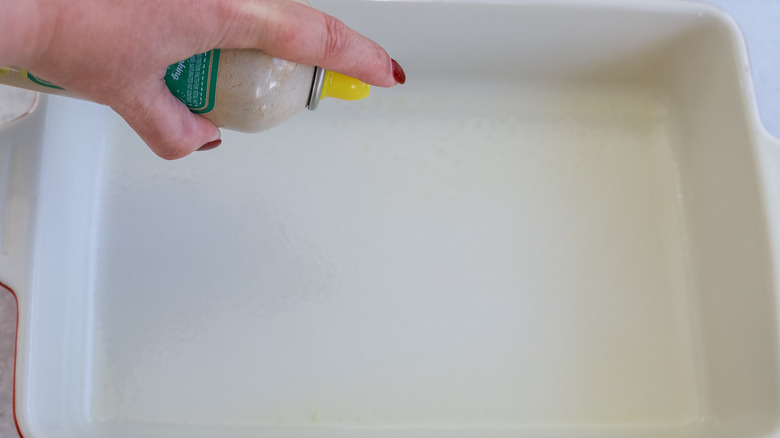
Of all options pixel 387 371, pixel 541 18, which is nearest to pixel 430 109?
pixel 541 18

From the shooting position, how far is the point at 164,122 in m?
0.51

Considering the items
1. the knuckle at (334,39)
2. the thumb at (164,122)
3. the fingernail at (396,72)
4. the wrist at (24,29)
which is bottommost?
the thumb at (164,122)

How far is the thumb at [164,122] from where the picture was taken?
0.48 metres

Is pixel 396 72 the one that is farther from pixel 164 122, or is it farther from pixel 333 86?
pixel 164 122

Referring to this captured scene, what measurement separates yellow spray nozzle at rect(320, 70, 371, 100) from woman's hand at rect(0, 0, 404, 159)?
18 millimetres

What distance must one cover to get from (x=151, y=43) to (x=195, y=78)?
62 millimetres

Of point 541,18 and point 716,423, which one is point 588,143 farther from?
point 716,423

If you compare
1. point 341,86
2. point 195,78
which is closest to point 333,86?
point 341,86

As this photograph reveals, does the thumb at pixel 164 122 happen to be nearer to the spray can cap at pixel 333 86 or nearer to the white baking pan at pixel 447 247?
the spray can cap at pixel 333 86

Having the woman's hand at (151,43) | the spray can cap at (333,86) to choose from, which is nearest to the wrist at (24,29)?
the woman's hand at (151,43)

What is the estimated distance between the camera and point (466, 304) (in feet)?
2.50

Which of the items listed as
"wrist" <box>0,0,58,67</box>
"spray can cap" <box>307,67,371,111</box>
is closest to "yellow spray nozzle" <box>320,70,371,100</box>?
"spray can cap" <box>307,67,371,111</box>

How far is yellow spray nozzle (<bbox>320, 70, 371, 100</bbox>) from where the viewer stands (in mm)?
548

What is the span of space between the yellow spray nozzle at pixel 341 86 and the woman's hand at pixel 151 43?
0.06 ft
